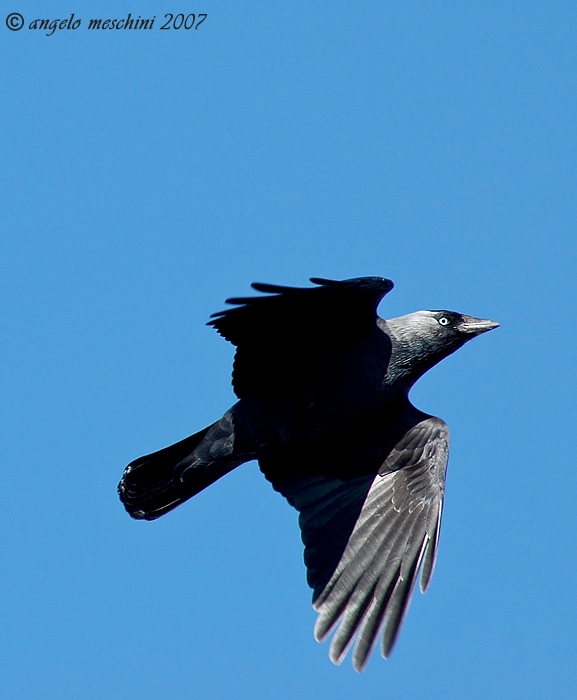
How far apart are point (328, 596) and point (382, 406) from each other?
1383 millimetres

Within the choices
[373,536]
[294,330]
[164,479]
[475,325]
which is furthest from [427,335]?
[164,479]

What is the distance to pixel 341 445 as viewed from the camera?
898 cm

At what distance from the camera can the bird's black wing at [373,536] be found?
7992 millimetres

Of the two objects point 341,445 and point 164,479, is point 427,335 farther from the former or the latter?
point 164,479

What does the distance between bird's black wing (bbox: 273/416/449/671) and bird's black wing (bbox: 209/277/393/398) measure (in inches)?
37.8

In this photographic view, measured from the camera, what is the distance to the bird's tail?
341 inches

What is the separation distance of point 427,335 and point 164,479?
2.15 metres

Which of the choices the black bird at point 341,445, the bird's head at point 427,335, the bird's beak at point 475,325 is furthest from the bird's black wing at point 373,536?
the bird's beak at point 475,325

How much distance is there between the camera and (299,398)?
8328 millimetres

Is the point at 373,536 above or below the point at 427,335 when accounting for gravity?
below

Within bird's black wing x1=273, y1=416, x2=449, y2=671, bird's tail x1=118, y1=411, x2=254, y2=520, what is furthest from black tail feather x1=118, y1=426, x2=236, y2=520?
bird's black wing x1=273, y1=416, x2=449, y2=671

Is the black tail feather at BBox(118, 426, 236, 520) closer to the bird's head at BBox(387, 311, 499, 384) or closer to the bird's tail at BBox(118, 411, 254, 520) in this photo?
the bird's tail at BBox(118, 411, 254, 520)

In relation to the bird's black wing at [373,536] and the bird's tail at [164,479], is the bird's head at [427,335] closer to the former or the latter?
the bird's black wing at [373,536]

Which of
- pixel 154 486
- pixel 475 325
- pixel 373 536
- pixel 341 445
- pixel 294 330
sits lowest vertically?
pixel 373 536
